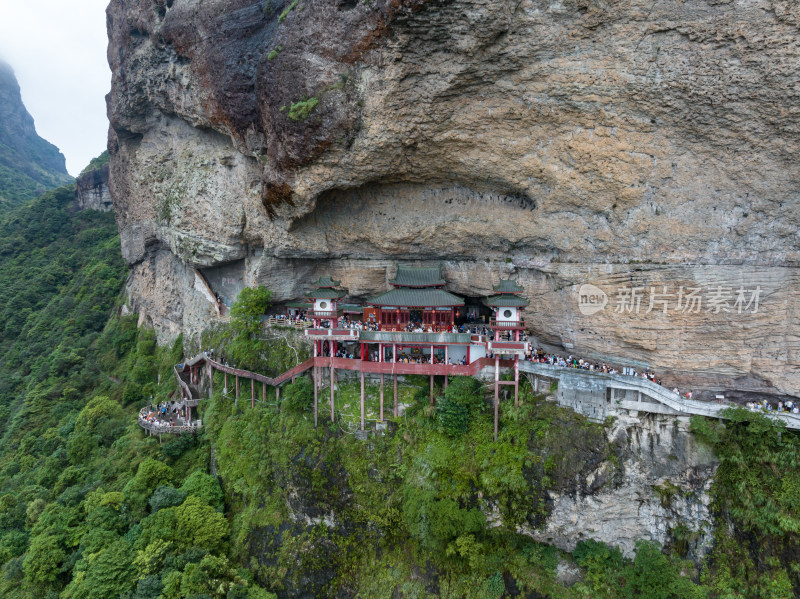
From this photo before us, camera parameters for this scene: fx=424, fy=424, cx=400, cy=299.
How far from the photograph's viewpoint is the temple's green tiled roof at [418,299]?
22953 mm

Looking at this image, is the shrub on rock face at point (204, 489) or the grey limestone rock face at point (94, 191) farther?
the grey limestone rock face at point (94, 191)

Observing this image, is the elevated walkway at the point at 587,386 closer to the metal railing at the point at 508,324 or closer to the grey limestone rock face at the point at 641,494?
the grey limestone rock face at the point at 641,494

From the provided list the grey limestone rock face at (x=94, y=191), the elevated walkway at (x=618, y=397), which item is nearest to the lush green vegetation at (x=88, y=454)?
the grey limestone rock face at (x=94, y=191)

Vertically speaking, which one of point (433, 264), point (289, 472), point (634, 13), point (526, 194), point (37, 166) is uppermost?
point (37, 166)

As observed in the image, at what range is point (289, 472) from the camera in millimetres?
21047

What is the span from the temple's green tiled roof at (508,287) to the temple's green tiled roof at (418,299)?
7.85 feet

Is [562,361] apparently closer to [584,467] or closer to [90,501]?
[584,467]

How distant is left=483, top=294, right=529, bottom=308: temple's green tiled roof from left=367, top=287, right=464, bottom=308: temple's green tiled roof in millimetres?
2353

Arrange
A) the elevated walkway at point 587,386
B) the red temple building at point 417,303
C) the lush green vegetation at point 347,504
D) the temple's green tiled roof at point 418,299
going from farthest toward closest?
the red temple building at point 417,303 < the temple's green tiled roof at point 418,299 < the elevated walkway at point 587,386 < the lush green vegetation at point 347,504

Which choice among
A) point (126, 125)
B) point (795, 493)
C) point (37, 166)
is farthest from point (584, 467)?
point (37, 166)

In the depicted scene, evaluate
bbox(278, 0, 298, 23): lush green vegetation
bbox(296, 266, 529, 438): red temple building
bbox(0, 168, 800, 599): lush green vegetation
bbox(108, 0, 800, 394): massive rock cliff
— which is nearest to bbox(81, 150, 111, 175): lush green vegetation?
bbox(108, 0, 800, 394): massive rock cliff

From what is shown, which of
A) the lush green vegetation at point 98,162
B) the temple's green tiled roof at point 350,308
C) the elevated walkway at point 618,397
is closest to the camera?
the elevated walkway at point 618,397

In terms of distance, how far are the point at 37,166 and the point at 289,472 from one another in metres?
101

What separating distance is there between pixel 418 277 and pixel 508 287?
540cm
